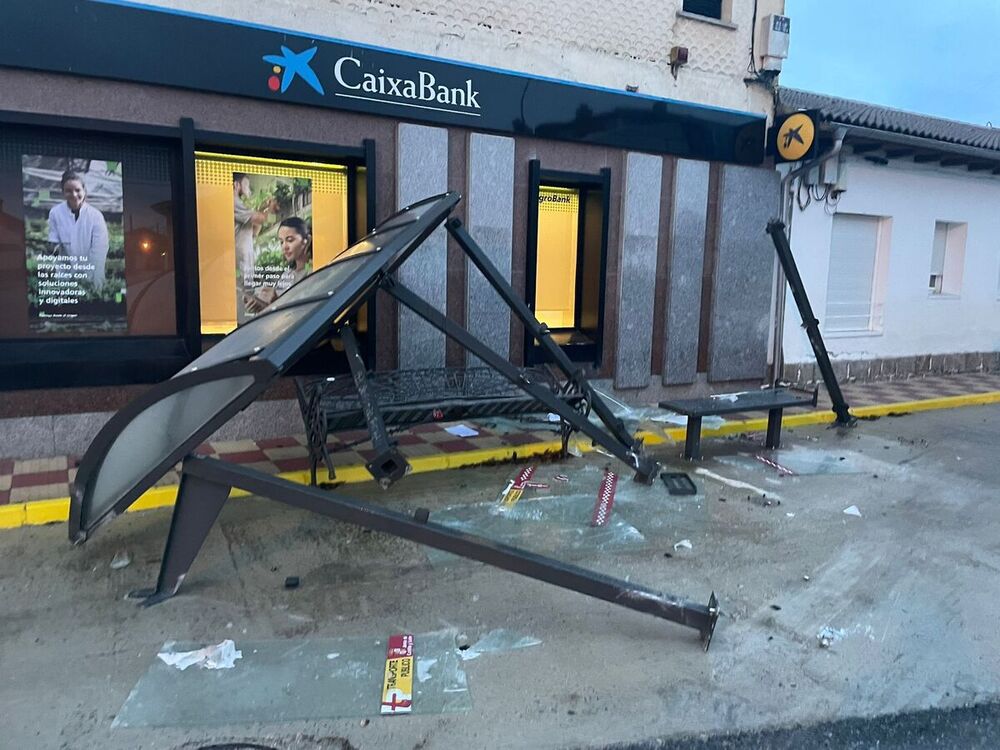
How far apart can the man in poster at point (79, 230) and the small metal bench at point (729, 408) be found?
17.3ft

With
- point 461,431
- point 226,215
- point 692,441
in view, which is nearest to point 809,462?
point 692,441

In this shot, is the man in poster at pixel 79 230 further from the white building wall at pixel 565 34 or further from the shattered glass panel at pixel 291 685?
the shattered glass panel at pixel 291 685

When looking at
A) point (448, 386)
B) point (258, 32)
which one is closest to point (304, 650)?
point (448, 386)

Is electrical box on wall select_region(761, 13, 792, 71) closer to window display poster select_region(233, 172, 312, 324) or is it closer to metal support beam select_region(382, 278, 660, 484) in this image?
window display poster select_region(233, 172, 312, 324)

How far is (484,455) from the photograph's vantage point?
6613mm

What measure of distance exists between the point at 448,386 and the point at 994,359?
11.3m

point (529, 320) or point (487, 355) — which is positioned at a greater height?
point (529, 320)

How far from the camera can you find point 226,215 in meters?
6.84

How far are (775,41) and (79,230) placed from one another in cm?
838

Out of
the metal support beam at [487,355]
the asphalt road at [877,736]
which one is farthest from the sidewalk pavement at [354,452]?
the asphalt road at [877,736]

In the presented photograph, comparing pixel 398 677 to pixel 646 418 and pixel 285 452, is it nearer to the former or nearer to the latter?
pixel 285 452

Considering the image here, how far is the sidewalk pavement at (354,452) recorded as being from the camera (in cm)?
518

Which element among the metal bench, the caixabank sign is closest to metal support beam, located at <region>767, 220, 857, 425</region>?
the caixabank sign

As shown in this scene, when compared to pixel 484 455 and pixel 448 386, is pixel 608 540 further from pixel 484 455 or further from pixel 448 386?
pixel 448 386
